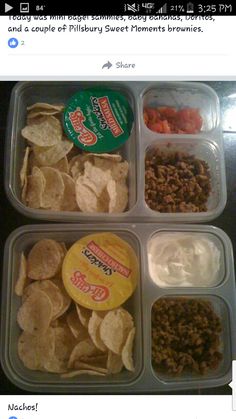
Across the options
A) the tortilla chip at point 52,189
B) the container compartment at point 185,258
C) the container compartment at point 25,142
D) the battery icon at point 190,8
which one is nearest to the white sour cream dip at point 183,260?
the container compartment at point 185,258

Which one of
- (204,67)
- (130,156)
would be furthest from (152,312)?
(204,67)

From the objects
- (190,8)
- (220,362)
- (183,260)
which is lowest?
(220,362)

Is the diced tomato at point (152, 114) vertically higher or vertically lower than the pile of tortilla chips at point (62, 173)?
higher

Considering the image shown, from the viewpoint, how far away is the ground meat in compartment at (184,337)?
0.88 meters

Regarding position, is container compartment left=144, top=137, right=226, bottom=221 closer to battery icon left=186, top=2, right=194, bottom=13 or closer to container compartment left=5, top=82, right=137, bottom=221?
container compartment left=5, top=82, right=137, bottom=221

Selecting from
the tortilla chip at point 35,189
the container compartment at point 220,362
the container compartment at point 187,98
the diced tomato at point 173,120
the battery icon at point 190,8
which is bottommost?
the container compartment at point 220,362

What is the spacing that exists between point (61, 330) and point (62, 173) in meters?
0.39

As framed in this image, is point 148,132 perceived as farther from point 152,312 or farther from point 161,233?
point 152,312

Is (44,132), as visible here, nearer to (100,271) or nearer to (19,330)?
(100,271)

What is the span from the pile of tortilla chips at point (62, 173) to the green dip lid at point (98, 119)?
0.09 feet

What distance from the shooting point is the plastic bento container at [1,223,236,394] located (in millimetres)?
844

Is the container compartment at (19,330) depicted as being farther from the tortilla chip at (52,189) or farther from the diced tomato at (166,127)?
the diced tomato at (166,127)

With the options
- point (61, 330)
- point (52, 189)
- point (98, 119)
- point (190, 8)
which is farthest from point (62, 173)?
→ point (190, 8)

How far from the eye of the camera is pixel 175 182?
40.3 inches
